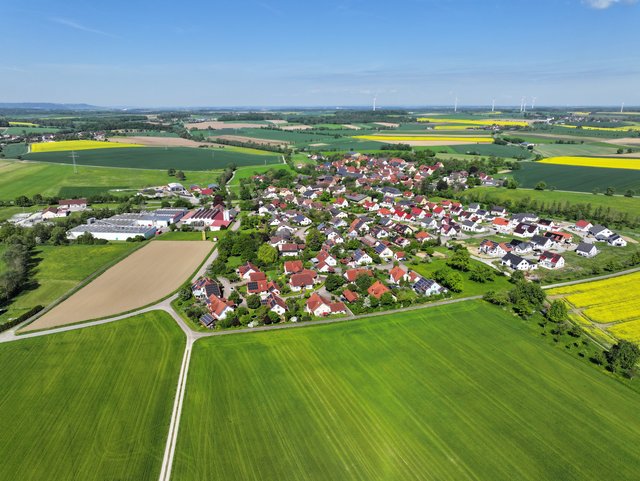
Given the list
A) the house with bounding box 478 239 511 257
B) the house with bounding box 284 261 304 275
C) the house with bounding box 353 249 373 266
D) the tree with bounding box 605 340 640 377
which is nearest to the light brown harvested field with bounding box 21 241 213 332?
the house with bounding box 284 261 304 275

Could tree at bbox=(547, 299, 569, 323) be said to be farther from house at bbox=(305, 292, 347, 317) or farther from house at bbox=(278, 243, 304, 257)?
house at bbox=(278, 243, 304, 257)

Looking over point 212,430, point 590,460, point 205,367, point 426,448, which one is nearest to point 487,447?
point 426,448

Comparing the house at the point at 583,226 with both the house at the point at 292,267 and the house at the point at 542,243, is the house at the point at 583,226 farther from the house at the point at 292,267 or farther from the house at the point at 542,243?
the house at the point at 292,267

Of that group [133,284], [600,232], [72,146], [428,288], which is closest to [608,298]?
[428,288]

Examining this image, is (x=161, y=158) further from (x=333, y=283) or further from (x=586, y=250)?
(x=586, y=250)

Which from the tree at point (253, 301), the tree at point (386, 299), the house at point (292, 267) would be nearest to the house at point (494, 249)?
the tree at point (386, 299)

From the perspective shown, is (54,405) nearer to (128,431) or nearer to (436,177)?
(128,431)

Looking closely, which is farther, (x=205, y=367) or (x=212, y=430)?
(x=205, y=367)
